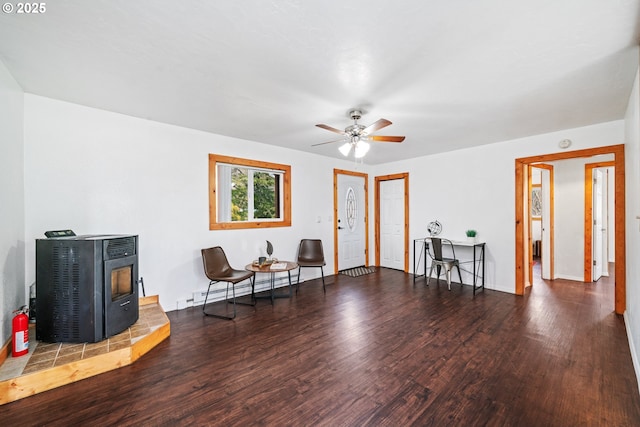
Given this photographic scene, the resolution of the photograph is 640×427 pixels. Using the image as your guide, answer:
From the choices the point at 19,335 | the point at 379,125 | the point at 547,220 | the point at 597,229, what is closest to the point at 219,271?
the point at 19,335

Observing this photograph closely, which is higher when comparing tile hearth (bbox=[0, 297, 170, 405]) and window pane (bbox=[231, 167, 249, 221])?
window pane (bbox=[231, 167, 249, 221])

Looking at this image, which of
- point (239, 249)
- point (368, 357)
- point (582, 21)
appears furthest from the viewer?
point (239, 249)

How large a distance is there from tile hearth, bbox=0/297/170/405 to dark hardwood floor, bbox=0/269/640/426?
0.09 meters

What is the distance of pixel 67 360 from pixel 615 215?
237 inches

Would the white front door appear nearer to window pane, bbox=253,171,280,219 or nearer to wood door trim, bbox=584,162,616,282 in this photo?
window pane, bbox=253,171,280,219

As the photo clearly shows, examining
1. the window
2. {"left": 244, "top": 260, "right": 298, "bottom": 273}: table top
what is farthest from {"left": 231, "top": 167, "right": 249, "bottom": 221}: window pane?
{"left": 244, "top": 260, "right": 298, "bottom": 273}: table top

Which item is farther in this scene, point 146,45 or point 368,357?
point 368,357

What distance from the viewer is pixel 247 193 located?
449 centimetres

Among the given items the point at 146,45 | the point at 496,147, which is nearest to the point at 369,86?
the point at 146,45

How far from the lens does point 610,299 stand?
3938 millimetres

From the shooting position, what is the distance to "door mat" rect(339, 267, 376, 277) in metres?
5.64

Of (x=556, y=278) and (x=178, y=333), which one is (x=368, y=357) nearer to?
(x=178, y=333)

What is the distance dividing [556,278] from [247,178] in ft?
20.2

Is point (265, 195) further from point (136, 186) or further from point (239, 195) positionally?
point (136, 186)
